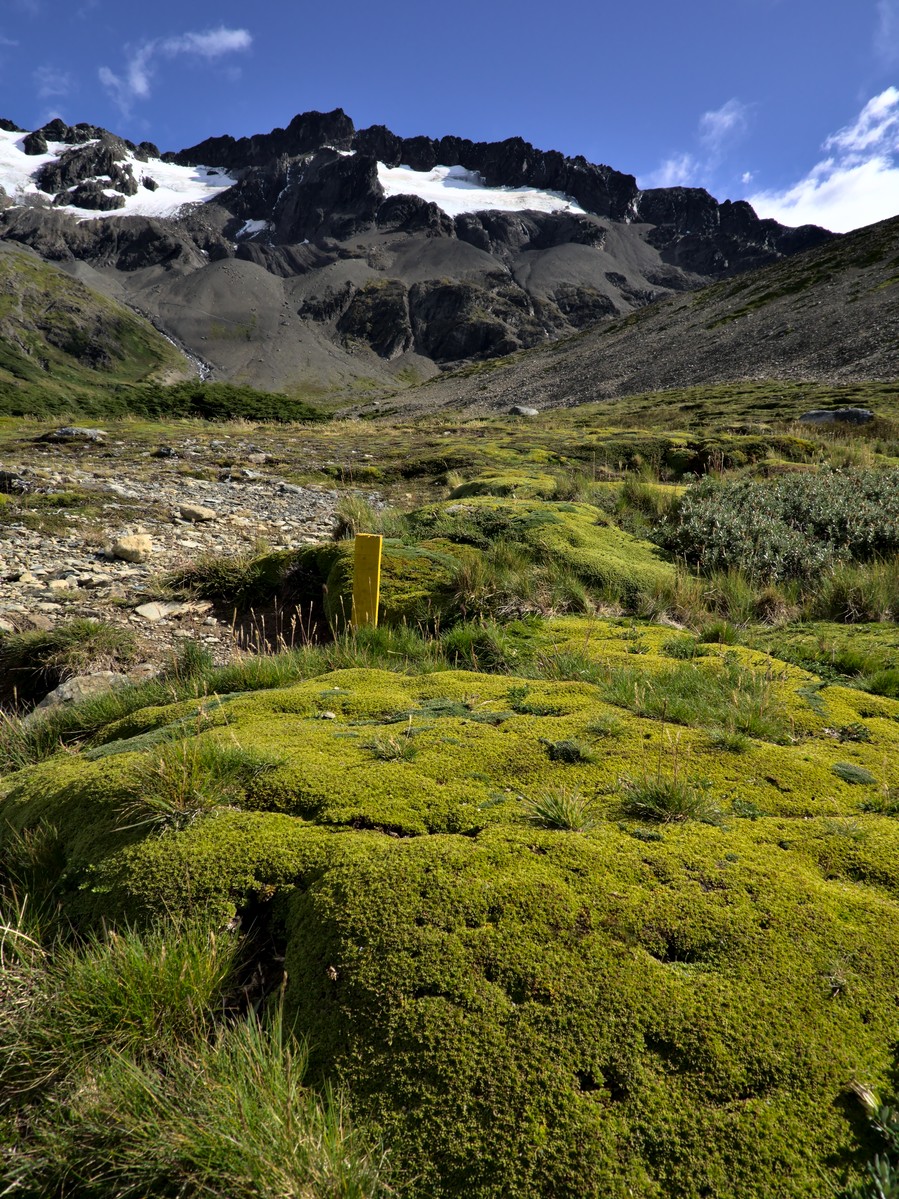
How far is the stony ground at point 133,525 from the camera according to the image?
7168mm

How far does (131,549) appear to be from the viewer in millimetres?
8844

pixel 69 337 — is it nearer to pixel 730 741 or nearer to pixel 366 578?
pixel 366 578

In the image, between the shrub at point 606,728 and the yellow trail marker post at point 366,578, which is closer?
the shrub at point 606,728

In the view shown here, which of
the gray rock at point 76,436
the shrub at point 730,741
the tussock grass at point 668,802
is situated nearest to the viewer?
the tussock grass at point 668,802

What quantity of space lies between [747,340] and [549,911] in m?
68.4

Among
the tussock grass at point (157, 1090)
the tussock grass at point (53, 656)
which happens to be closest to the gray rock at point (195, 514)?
the tussock grass at point (53, 656)

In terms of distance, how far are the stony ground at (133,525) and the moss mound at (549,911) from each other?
13.8 ft

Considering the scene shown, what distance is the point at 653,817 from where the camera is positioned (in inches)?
96.7

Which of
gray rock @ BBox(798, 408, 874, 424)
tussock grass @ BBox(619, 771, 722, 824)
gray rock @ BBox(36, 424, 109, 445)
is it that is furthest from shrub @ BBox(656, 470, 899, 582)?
gray rock @ BBox(36, 424, 109, 445)

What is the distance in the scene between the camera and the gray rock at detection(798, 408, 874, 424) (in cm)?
2305

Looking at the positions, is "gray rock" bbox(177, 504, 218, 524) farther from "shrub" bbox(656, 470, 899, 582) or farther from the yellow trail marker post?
"shrub" bbox(656, 470, 899, 582)

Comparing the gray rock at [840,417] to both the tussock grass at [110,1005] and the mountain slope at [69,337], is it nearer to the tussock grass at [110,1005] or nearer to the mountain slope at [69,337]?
the tussock grass at [110,1005]

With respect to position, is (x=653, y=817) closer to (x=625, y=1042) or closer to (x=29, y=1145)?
(x=625, y=1042)

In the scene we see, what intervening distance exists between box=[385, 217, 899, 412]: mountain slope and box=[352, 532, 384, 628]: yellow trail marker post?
47.8 metres
